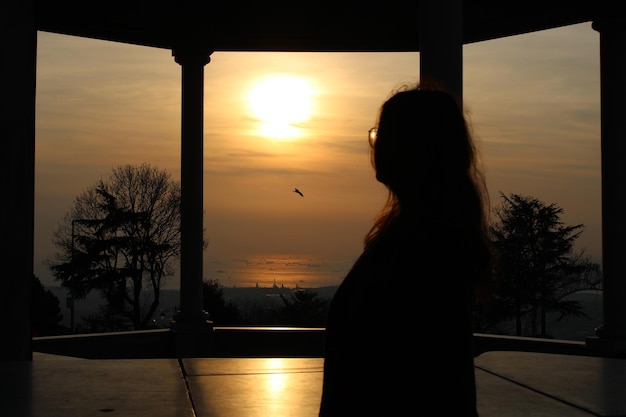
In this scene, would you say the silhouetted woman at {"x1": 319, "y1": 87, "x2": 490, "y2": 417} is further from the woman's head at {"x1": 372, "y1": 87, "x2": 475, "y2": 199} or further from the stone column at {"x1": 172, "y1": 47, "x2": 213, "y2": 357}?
the stone column at {"x1": 172, "y1": 47, "x2": 213, "y2": 357}

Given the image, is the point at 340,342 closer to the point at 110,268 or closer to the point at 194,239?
the point at 194,239

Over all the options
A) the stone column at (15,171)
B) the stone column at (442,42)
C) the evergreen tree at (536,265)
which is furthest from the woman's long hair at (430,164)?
the evergreen tree at (536,265)

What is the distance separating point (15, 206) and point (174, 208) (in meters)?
55.0

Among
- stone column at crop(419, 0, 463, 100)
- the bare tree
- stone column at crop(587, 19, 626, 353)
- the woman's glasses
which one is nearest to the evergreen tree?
the bare tree

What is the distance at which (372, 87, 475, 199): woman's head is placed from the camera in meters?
3.58

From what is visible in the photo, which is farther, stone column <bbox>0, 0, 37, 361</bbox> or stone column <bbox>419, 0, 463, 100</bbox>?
A: stone column <bbox>0, 0, 37, 361</bbox>

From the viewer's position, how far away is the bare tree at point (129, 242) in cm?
7112

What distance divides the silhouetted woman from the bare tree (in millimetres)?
68360

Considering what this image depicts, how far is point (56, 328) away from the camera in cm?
6544

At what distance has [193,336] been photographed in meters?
27.0

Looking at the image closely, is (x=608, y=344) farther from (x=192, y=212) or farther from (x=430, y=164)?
(x=430, y=164)

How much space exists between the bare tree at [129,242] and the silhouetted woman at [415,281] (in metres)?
68.4

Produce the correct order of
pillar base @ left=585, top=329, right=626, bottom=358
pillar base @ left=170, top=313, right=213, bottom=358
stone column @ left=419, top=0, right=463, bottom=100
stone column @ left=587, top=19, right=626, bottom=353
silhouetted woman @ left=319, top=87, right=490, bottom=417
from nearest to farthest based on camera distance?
silhouetted woman @ left=319, top=87, right=490, bottom=417 < stone column @ left=419, top=0, right=463, bottom=100 < pillar base @ left=585, top=329, right=626, bottom=358 < stone column @ left=587, top=19, right=626, bottom=353 < pillar base @ left=170, top=313, right=213, bottom=358

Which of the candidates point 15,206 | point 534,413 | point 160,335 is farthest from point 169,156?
point 534,413
